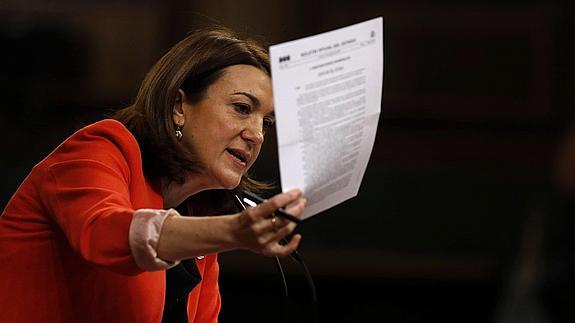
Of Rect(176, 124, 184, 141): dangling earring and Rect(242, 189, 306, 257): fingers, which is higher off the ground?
Rect(176, 124, 184, 141): dangling earring

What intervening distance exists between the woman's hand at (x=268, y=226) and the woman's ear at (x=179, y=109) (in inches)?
17.4

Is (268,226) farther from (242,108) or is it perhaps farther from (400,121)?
(400,121)

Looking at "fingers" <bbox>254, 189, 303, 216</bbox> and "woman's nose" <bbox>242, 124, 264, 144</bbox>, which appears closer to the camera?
"fingers" <bbox>254, 189, 303, 216</bbox>

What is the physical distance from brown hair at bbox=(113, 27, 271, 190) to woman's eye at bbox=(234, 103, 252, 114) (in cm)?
6

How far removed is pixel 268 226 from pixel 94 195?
229 millimetres

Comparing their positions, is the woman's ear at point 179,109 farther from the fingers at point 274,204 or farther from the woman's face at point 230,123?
the fingers at point 274,204

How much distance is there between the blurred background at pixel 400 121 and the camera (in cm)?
316

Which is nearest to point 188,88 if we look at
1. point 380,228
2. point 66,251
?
point 66,251

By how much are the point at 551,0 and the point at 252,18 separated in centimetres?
94

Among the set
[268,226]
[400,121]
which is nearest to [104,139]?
[268,226]

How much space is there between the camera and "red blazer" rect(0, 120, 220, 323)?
49.9 inches

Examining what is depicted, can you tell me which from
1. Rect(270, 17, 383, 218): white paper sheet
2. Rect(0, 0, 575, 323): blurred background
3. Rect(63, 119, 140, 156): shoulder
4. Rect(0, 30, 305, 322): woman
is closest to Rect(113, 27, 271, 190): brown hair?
Result: Rect(0, 30, 305, 322): woman

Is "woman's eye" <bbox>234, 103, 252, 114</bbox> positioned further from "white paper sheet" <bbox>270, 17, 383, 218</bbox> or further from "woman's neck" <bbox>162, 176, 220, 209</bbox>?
"white paper sheet" <bbox>270, 17, 383, 218</bbox>

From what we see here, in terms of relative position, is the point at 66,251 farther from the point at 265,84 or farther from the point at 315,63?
the point at 315,63
